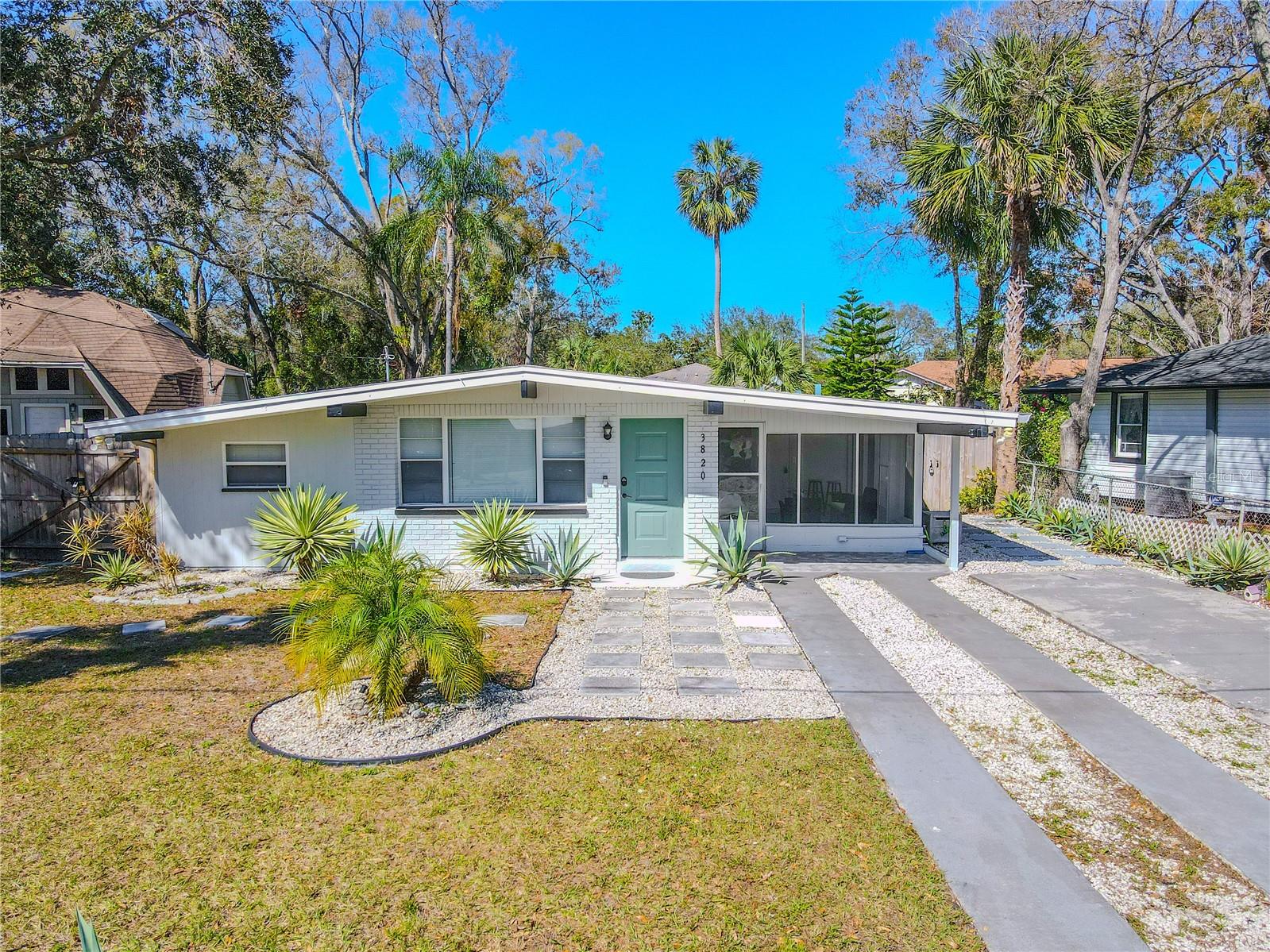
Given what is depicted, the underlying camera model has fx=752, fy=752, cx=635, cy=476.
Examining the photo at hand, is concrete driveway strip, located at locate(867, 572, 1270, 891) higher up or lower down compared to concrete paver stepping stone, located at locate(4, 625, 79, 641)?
lower down

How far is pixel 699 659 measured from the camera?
275 inches

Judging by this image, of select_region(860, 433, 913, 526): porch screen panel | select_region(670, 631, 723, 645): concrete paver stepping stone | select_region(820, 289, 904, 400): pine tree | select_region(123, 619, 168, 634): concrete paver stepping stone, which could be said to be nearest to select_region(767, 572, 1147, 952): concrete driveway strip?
select_region(670, 631, 723, 645): concrete paver stepping stone

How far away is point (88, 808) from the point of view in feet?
14.0

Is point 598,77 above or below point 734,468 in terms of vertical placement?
above

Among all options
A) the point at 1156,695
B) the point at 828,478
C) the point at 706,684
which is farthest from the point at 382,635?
the point at 828,478

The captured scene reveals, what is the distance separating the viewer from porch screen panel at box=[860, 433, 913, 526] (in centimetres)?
1152

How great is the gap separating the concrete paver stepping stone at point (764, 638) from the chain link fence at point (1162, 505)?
22.9ft

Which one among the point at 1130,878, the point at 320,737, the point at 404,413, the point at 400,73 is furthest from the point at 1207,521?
the point at 400,73

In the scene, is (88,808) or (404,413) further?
(404,413)

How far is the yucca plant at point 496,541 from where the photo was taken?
397 inches

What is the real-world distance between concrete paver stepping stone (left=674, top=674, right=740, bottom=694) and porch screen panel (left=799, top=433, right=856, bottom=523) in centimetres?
586

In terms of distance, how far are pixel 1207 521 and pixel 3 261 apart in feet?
69.3

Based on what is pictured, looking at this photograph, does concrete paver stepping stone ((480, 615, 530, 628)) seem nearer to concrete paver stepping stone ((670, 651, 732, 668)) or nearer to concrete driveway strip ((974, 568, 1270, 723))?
concrete paver stepping stone ((670, 651, 732, 668))

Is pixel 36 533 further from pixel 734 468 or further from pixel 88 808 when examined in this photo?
pixel 734 468
